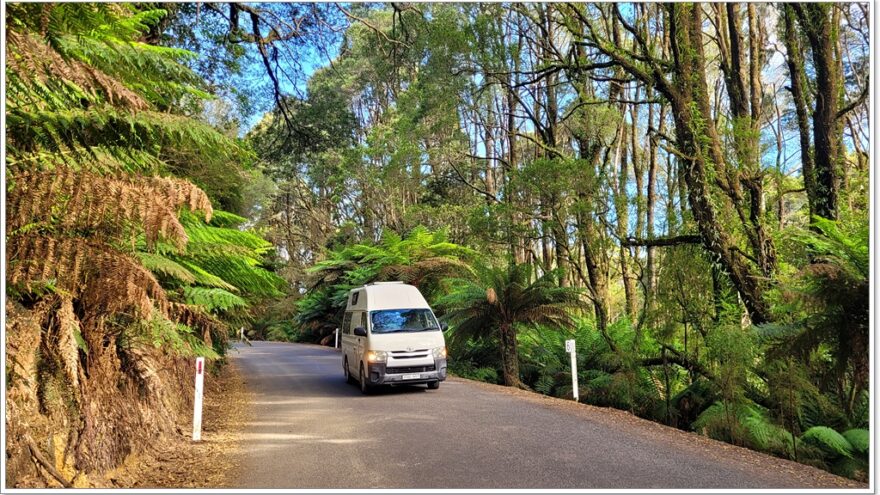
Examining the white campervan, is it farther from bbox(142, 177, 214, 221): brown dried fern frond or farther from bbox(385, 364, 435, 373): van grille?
bbox(142, 177, 214, 221): brown dried fern frond

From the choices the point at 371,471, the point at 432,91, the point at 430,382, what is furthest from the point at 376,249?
the point at 371,471

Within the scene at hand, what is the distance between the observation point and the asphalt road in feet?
16.8

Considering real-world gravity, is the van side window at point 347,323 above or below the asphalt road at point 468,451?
above

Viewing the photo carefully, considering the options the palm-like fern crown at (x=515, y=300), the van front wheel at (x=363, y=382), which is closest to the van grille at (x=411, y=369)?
the van front wheel at (x=363, y=382)

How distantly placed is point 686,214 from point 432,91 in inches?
413

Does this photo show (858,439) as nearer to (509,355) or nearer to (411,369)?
(411,369)

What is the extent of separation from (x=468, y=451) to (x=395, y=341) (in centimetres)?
469

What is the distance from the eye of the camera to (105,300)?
4848mm

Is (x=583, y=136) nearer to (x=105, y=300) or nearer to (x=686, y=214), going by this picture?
(x=686, y=214)

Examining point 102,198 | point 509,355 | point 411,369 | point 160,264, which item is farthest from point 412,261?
point 102,198

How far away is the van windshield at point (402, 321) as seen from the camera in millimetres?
11156

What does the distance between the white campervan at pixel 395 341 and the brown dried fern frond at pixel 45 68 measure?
7305mm

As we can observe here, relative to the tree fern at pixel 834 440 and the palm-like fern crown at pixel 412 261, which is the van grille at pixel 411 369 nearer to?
the tree fern at pixel 834 440

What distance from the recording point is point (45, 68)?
3.55 metres
